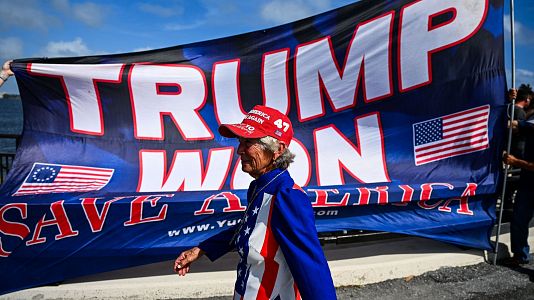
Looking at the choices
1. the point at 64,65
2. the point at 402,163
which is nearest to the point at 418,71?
the point at 402,163

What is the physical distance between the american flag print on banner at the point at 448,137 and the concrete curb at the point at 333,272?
1.08 m

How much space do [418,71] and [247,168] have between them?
371 centimetres

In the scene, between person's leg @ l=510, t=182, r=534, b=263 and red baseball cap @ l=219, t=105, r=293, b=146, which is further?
person's leg @ l=510, t=182, r=534, b=263

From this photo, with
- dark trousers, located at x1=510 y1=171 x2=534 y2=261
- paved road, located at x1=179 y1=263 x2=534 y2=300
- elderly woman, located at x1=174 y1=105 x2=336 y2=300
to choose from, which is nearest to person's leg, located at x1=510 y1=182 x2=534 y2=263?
dark trousers, located at x1=510 y1=171 x2=534 y2=261

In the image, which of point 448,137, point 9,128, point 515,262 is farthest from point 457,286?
point 9,128

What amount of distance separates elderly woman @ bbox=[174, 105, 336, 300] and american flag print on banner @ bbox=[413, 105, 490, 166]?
346 centimetres

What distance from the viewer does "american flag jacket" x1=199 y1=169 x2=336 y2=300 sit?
158 centimetres

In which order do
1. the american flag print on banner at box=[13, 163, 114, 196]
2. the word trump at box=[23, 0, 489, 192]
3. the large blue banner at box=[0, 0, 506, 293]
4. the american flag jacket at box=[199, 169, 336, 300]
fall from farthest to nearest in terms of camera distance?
1. the word trump at box=[23, 0, 489, 192]
2. the large blue banner at box=[0, 0, 506, 293]
3. the american flag print on banner at box=[13, 163, 114, 196]
4. the american flag jacket at box=[199, 169, 336, 300]

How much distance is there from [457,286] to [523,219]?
1.30 metres

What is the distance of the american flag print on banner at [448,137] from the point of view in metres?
4.92

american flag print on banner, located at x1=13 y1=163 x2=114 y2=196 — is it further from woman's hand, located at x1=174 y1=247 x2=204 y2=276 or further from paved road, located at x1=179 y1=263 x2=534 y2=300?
woman's hand, located at x1=174 y1=247 x2=204 y2=276

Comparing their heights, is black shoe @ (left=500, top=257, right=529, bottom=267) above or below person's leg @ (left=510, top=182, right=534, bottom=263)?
below

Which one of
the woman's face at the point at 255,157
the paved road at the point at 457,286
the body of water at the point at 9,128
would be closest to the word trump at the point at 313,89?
the paved road at the point at 457,286

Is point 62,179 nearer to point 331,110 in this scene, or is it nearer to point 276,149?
point 331,110
